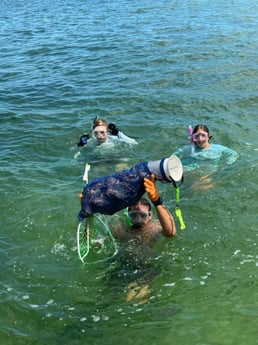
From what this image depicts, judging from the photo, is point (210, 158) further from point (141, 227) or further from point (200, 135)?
point (141, 227)

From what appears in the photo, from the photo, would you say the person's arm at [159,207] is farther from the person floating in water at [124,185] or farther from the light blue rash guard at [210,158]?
the light blue rash guard at [210,158]

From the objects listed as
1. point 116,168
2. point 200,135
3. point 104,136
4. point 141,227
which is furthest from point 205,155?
point 141,227

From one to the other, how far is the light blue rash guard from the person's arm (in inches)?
139

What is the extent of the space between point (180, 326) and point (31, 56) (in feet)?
52.2

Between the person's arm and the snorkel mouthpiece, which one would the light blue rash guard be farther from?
the snorkel mouthpiece

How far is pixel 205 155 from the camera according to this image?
352 inches

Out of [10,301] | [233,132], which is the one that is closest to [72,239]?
[10,301]

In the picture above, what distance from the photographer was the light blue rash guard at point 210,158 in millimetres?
8891

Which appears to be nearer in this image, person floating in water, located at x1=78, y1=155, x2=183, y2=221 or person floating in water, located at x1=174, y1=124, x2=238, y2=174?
person floating in water, located at x1=78, y1=155, x2=183, y2=221

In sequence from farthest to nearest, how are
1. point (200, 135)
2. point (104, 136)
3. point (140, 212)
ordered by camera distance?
1. point (104, 136)
2. point (200, 135)
3. point (140, 212)

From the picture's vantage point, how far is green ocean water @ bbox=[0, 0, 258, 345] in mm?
5238

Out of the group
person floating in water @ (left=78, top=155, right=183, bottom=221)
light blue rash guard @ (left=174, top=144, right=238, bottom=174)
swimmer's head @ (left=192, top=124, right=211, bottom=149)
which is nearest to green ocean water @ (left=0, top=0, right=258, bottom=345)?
light blue rash guard @ (left=174, top=144, right=238, bottom=174)

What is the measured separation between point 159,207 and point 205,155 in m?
4.06

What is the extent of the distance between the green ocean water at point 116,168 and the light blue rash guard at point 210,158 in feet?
0.52
